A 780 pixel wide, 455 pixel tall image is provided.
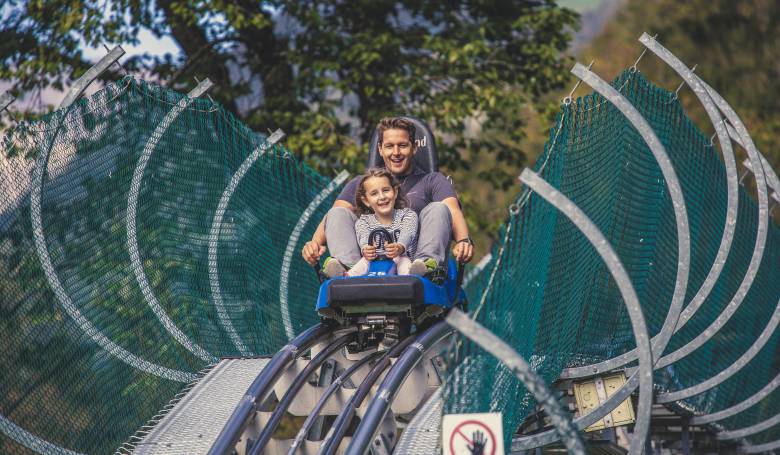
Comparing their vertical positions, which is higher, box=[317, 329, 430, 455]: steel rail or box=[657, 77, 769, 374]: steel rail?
box=[657, 77, 769, 374]: steel rail

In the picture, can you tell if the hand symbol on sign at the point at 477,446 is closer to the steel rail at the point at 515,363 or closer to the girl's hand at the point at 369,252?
the steel rail at the point at 515,363

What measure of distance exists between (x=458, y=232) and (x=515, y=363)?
2.85m

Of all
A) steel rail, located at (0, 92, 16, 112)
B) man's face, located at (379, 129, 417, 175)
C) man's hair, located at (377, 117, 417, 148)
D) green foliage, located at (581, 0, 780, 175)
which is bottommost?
steel rail, located at (0, 92, 16, 112)

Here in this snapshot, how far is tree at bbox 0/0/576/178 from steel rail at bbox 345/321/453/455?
714cm

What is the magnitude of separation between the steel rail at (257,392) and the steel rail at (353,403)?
0.35 m

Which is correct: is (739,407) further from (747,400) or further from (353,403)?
(353,403)

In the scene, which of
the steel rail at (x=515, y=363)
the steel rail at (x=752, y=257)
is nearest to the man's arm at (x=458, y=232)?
the steel rail at (x=752, y=257)

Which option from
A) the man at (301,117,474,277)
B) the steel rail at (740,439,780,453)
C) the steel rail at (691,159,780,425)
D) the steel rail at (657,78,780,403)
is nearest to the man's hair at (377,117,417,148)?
the man at (301,117,474,277)

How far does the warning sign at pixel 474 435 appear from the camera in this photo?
13.0 ft

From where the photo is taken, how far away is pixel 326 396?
581 centimetres

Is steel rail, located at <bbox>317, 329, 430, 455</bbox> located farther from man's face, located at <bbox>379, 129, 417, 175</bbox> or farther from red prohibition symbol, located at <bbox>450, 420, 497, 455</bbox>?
man's face, located at <bbox>379, 129, 417, 175</bbox>

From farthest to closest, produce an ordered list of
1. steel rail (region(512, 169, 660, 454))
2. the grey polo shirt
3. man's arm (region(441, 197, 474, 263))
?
1. the grey polo shirt
2. man's arm (region(441, 197, 474, 263))
3. steel rail (region(512, 169, 660, 454))

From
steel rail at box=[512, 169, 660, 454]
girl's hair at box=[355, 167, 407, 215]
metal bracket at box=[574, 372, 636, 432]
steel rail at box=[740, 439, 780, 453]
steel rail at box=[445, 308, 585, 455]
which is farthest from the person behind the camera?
steel rail at box=[740, 439, 780, 453]

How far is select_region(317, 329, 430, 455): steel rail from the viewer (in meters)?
5.25
